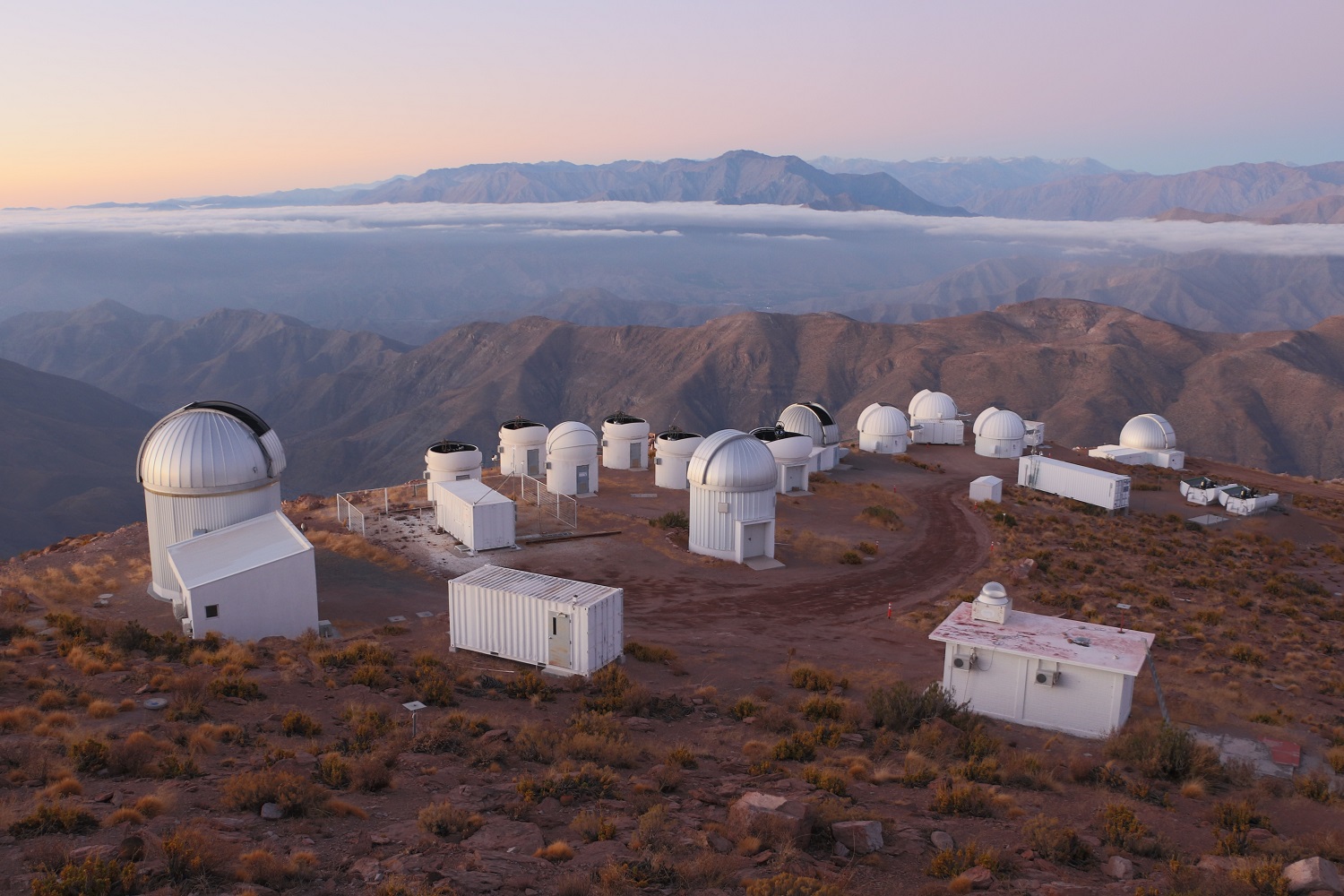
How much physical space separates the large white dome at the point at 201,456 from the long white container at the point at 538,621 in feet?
31.5

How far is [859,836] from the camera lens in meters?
11.0

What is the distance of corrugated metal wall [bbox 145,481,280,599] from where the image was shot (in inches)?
1056

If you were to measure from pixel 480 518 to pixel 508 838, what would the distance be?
74.2ft

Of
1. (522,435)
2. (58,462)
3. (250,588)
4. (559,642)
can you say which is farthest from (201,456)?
(58,462)

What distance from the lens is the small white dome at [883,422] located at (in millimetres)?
57438

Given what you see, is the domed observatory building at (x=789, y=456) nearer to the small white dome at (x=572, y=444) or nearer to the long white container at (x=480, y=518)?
the small white dome at (x=572, y=444)

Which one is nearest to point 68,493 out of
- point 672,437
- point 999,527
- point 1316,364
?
point 672,437

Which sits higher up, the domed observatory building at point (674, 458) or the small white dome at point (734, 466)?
the small white dome at point (734, 466)

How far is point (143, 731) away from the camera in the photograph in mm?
13453

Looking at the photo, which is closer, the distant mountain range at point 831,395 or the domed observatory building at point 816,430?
the domed observatory building at point 816,430

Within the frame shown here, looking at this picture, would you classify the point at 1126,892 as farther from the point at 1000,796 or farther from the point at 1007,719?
the point at 1007,719

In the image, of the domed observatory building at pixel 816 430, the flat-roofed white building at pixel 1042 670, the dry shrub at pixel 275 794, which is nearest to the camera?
the dry shrub at pixel 275 794

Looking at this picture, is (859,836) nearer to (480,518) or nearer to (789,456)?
(480,518)

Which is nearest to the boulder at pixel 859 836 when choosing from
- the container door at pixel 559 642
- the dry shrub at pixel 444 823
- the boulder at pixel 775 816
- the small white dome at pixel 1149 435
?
the boulder at pixel 775 816
